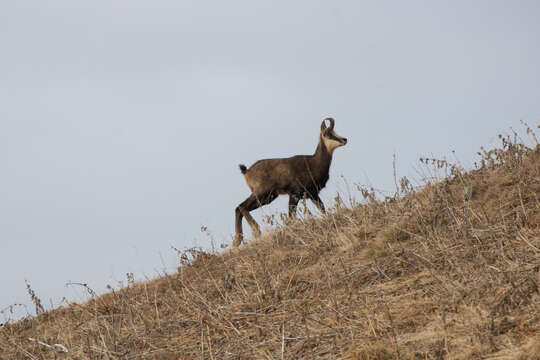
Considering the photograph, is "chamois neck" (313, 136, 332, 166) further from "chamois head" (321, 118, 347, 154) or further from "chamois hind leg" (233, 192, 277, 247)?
"chamois hind leg" (233, 192, 277, 247)

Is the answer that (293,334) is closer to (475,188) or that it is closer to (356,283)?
(356,283)

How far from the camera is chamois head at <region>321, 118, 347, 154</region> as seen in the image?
499 inches

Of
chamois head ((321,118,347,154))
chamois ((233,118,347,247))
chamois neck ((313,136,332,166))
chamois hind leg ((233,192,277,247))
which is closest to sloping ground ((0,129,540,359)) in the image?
chamois hind leg ((233,192,277,247))

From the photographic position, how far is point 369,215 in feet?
24.3

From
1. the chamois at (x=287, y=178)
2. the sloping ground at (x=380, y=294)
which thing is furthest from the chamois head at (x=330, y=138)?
the sloping ground at (x=380, y=294)

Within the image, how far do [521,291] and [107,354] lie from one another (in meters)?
3.05

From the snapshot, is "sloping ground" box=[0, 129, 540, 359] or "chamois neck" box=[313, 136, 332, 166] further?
"chamois neck" box=[313, 136, 332, 166]

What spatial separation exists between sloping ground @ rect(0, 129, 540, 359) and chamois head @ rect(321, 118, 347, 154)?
472 cm

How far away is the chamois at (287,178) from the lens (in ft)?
39.3

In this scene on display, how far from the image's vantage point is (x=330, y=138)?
12758mm

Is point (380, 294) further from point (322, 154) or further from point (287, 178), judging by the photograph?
point (322, 154)

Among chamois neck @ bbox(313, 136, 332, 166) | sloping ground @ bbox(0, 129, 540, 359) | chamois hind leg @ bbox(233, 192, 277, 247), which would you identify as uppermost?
chamois neck @ bbox(313, 136, 332, 166)

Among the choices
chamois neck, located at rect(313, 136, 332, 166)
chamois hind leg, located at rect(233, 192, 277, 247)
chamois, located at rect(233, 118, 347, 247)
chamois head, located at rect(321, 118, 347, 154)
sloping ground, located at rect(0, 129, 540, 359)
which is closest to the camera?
sloping ground, located at rect(0, 129, 540, 359)

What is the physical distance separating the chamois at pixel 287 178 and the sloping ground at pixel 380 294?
12.7 feet
